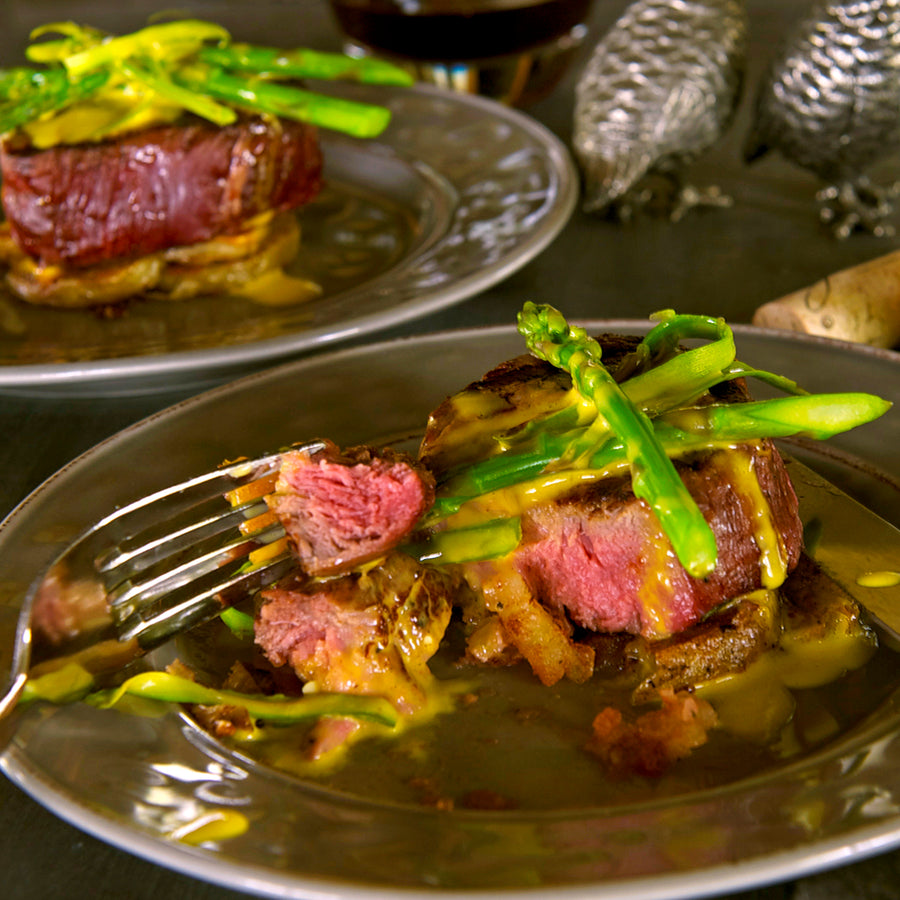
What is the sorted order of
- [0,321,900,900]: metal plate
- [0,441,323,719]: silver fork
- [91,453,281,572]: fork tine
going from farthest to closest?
[91,453,281,572]: fork tine
[0,441,323,719]: silver fork
[0,321,900,900]: metal plate

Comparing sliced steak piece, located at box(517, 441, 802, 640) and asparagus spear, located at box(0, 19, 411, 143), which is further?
asparagus spear, located at box(0, 19, 411, 143)

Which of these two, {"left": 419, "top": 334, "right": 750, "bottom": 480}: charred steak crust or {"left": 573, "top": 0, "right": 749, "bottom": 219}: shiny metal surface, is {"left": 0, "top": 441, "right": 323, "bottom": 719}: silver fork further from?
{"left": 573, "top": 0, "right": 749, "bottom": 219}: shiny metal surface

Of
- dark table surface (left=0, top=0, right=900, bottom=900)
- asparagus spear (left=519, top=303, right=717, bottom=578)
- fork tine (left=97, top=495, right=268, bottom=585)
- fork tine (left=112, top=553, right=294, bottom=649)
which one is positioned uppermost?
asparagus spear (left=519, top=303, right=717, bottom=578)

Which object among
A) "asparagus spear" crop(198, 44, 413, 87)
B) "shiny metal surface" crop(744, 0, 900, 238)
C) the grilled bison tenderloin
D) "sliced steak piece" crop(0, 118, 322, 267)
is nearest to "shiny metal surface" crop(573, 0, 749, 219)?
"shiny metal surface" crop(744, 0, 900, 238)

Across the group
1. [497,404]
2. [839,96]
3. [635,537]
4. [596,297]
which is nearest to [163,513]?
[497,404]

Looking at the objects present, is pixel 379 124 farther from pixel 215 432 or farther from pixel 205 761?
pixel 205 761

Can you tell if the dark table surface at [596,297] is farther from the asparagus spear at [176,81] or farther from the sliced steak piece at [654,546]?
the asparagus spear at [176,81]
